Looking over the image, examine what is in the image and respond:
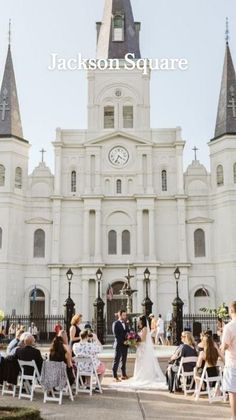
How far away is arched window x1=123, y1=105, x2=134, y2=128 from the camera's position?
42.9 m

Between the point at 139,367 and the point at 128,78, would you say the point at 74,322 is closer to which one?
the point at 139,367

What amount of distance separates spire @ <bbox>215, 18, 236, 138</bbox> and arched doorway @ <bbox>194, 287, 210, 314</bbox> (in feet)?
39.5

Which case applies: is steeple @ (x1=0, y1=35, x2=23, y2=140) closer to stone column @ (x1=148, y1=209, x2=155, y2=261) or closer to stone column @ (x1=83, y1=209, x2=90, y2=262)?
stone column @ (x1=83, y1=209, x2=90, y2=262)

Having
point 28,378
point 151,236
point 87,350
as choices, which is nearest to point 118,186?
point 151,236

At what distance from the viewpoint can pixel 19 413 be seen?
7.94m

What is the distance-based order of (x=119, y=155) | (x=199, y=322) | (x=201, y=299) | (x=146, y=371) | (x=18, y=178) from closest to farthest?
(x=146, y=371) → (x=199, y=322) → (x=201, y=299) → (x=18, y=178) → (x=119, y=155)

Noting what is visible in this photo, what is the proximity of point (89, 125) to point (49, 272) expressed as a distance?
12167 mm

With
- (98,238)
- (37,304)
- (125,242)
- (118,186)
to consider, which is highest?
(118,186)

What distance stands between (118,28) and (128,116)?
8.48 m

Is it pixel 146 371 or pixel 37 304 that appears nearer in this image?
pixel 146 371

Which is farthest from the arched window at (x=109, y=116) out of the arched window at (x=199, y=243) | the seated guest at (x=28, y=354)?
the seated guest at (x=28, y=354)

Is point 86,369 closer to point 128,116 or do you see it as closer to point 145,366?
point 145,366

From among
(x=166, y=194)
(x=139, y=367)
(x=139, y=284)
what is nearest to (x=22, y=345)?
(x=139, y=367)

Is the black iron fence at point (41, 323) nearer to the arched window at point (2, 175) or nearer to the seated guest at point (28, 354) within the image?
the arched window at point (2, 175)
